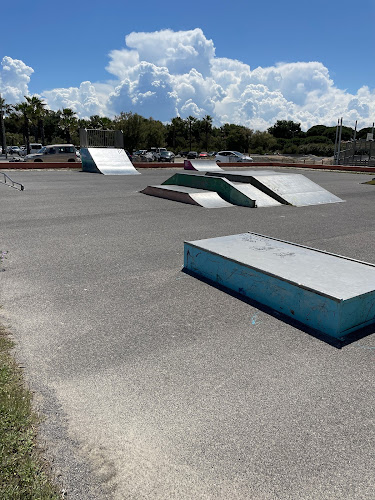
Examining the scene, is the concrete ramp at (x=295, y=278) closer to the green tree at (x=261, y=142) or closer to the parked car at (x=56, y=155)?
the parked car at (x=56, y=155)

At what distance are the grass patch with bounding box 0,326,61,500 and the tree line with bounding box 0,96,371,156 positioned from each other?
173 ft

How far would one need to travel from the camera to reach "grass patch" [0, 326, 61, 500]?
233 centimetres

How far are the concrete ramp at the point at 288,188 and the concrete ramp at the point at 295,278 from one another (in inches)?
345

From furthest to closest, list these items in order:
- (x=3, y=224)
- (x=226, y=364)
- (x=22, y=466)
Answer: (x=3, y=224)
(x=226, y=364)
(x=22, y=466)

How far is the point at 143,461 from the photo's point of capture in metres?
2.64

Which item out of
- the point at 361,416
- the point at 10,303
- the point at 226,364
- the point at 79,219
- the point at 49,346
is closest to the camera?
the point at 361,416

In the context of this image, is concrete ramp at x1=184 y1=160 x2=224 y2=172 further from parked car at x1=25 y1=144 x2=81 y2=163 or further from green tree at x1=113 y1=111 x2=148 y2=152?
green tree at x1=113 y1=111 x2=148 y2=152

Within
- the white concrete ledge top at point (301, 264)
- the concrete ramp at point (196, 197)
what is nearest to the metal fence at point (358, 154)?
the concrete ramp at point (196, 197)

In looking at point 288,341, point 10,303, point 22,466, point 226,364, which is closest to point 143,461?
point 22,466

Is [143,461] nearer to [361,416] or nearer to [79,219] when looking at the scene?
[361,416]

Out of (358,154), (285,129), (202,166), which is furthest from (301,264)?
(285,129)

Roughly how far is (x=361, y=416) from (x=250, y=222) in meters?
8.48

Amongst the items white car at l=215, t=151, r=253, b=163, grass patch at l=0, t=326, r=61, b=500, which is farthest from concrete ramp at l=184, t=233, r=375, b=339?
white car at l=215, t=151, r=253, b=163

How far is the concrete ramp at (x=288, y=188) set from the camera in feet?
50.0
